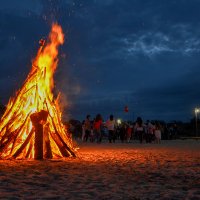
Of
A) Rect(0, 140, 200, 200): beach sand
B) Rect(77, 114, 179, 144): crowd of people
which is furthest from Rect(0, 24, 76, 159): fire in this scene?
Rect(77, 114, 179, 144): crowd of people

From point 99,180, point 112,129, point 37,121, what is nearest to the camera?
point 99,180

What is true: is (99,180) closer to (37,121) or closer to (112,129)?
(37,121)

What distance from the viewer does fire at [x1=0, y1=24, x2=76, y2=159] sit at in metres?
13.1

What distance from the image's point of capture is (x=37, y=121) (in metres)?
13.0

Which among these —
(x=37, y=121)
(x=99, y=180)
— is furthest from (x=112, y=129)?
(x=99, y=180)

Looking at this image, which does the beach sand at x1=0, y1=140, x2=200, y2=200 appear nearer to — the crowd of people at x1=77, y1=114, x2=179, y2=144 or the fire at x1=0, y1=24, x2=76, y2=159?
Answer: the fire at x1=0, y1=24, x2=76, y2=159

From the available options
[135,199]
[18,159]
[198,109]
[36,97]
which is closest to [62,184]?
[135,199]

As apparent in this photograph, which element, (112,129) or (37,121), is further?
(112,129)

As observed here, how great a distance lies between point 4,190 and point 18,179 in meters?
1.33

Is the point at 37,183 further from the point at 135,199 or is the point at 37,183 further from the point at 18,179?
the point at 135,199

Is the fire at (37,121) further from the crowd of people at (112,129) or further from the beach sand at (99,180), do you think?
the crowd of people at (112,129)

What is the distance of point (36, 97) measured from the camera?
46.3ft

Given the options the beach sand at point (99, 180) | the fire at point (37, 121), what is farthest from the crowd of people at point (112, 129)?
the beach sand at point (99, 180)

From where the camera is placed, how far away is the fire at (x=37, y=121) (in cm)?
1311
